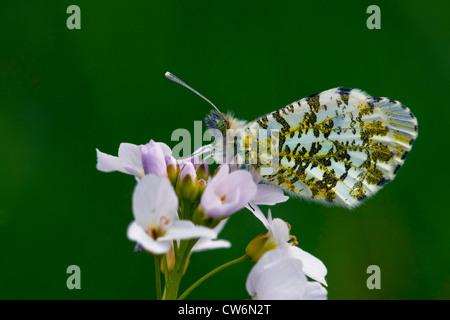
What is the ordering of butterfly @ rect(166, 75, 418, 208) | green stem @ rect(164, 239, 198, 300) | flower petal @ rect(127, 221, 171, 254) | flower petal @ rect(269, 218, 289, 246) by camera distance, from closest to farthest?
1. flower petal @ rect(127, 221, 171, 254)
2. green stem @ rect(164, 239, 198, 300)
3. flower petal @ rect(269, 218, 289, 246)
4. butterfly @ rect(166, 75, 418, 208)

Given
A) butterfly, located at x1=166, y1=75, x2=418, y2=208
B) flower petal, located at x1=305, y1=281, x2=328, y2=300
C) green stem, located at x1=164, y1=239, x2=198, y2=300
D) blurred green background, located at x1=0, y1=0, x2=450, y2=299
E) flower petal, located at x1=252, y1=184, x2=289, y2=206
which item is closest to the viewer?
flower petal, located at x1=305, y1=281, x2=328, y2=300

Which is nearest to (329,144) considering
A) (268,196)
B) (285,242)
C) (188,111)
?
(268,196)

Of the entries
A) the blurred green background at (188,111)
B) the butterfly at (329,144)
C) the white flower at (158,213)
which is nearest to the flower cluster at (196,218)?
the white flower at (158,213)

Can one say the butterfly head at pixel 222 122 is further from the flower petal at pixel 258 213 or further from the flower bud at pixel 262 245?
the flower bud at pixel 262 245

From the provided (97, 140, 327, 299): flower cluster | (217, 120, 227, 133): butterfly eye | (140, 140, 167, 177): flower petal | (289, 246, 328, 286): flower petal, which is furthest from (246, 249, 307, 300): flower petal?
(217, 120, 227, 133): butterfly eye

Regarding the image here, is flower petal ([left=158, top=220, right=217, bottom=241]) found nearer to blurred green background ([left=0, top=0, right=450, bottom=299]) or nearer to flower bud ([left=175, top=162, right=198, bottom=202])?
flower bud ([left=175, top=162, right=198, bottom=202])
